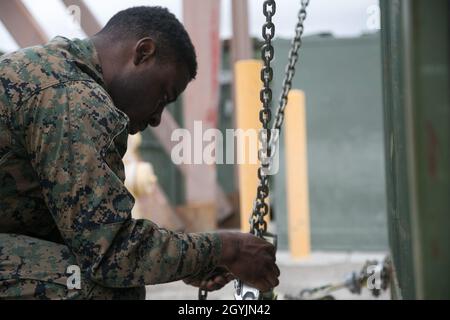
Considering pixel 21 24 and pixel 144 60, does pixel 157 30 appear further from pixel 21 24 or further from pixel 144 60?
pixel 21 24

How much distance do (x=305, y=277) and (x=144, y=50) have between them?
3710mm

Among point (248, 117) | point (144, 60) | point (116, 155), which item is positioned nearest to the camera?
point (116, 155)

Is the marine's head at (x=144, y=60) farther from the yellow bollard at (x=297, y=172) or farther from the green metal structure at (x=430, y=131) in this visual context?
the yellow bollard at (x=297, y=172)

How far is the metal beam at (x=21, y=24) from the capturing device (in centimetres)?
457

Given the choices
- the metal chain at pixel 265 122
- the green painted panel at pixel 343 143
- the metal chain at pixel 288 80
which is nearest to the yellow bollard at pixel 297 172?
the green painted panel at pixel 343 143

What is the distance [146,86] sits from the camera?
221 centimetres

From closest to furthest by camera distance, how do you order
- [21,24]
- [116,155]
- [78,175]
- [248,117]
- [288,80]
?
[78,175], [116,155], [288,80], [21,24], [248,117]

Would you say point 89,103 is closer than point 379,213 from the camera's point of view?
Yes

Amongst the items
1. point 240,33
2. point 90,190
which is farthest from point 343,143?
point 90,190

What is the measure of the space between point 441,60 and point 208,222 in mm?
5792

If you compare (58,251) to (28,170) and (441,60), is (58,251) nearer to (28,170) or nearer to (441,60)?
(28,170)

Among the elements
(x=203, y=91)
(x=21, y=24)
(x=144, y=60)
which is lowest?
(x=203, y=91)
